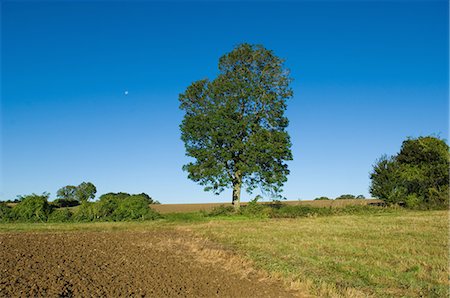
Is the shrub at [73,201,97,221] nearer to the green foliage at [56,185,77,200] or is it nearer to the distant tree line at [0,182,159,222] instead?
the distant tree line at [0,182,159,222]

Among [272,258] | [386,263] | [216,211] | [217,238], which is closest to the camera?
[386,263]

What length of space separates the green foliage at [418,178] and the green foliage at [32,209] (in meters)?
32.4

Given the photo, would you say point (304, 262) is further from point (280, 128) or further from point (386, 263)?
point (280, 128)

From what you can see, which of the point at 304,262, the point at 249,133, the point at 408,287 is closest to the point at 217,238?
the point at 304,262

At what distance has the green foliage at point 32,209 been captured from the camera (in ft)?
97.0

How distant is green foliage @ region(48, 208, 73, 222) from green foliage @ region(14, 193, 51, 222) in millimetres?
448

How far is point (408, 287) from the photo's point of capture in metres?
8.47

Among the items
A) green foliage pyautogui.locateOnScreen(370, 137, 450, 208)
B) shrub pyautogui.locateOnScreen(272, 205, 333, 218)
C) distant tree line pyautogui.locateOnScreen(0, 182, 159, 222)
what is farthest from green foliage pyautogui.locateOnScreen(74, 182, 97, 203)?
green foliage pyautogui.locateOnScreen(370, 137, 450, 208)

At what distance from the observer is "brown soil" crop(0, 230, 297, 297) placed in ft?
25.5

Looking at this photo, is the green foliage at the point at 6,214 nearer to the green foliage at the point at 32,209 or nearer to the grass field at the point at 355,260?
the green foliage at the point at 32,209

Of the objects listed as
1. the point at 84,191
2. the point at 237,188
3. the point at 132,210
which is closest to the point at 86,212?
the point at 132,210

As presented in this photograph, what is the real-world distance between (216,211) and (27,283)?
88.1 ft

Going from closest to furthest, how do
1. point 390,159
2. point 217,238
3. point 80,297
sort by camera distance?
point 80,297 → point 217,238 → point 390,159

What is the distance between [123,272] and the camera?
31.1 feet
